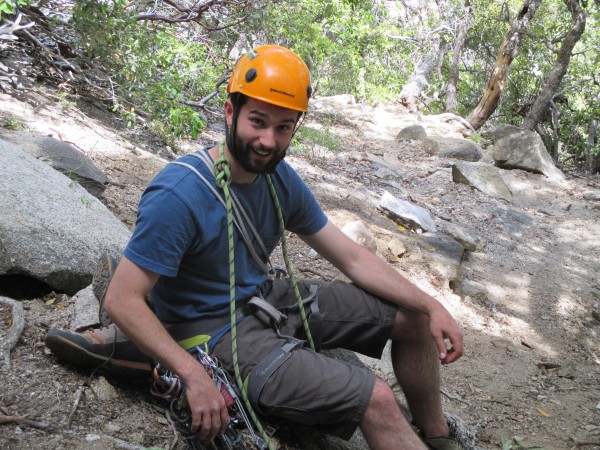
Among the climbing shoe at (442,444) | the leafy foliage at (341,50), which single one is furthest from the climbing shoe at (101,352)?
the leafy foliage at (341,50)

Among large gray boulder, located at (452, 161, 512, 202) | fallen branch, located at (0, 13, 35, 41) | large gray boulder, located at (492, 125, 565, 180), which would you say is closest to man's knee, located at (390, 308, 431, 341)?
fallen branch, located at (0, 13, 35, 41)

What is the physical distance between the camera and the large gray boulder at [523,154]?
35.2 feet

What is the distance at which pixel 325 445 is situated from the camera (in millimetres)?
2611

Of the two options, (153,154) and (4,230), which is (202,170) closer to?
(4,230)

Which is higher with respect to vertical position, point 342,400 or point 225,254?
point 225,254

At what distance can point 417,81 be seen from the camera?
1627cm

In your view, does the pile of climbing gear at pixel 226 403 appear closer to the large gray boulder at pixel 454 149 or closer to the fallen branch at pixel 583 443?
the fallen branch at pixel 583 443

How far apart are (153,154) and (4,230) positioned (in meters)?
3.40

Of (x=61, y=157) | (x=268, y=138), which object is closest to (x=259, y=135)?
(x=268, y=138)

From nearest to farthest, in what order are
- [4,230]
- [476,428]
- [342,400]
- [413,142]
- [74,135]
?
[342,400], [4,230], [476,428], [74,135], [413,142]

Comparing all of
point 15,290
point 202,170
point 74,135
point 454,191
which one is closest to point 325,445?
point 202,170

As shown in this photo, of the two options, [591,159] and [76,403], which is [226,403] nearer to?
[76,403]

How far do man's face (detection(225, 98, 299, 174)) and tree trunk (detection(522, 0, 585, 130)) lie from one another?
11072mm

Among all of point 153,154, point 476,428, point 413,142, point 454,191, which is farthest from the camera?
point 413,142
